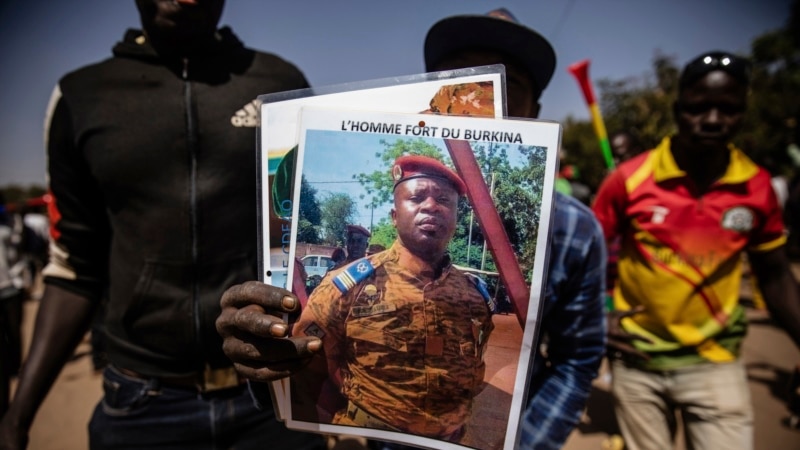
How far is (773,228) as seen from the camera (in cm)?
197

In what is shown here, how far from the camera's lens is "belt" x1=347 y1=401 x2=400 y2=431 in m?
0.84

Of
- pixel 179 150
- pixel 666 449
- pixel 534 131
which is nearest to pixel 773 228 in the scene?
pixel 666 449

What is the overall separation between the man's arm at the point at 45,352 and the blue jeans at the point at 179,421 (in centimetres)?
17

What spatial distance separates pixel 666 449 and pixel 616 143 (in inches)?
133

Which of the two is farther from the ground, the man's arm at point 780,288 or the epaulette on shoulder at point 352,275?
the epaulette on shoulder at point 352,275

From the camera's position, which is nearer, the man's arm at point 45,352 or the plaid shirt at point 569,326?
the plaid shirt at point 569,326

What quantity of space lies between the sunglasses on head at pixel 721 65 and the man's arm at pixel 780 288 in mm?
742

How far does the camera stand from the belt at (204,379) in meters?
1.28

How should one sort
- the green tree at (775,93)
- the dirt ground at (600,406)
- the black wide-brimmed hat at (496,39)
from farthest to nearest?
1. the green tree at (775,93)
2. the dirt ground at (600,406)
3. the black wide-brimmed hat at (496,39)

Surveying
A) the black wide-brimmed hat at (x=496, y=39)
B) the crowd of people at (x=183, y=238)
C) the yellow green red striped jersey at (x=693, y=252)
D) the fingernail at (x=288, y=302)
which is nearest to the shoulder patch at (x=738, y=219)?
the yellow green red striped jersey at (x=693, y=252)

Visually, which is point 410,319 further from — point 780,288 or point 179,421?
point 780,288

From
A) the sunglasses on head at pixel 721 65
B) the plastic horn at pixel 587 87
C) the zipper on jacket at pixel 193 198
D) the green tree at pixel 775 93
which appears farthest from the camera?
the green tree at pixel 775 93

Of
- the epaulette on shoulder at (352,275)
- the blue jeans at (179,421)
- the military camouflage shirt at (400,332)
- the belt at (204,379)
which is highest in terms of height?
the epaulette on shoulder at (352,275)

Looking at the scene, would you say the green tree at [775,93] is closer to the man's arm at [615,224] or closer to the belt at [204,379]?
the man's arm at [615,224]
